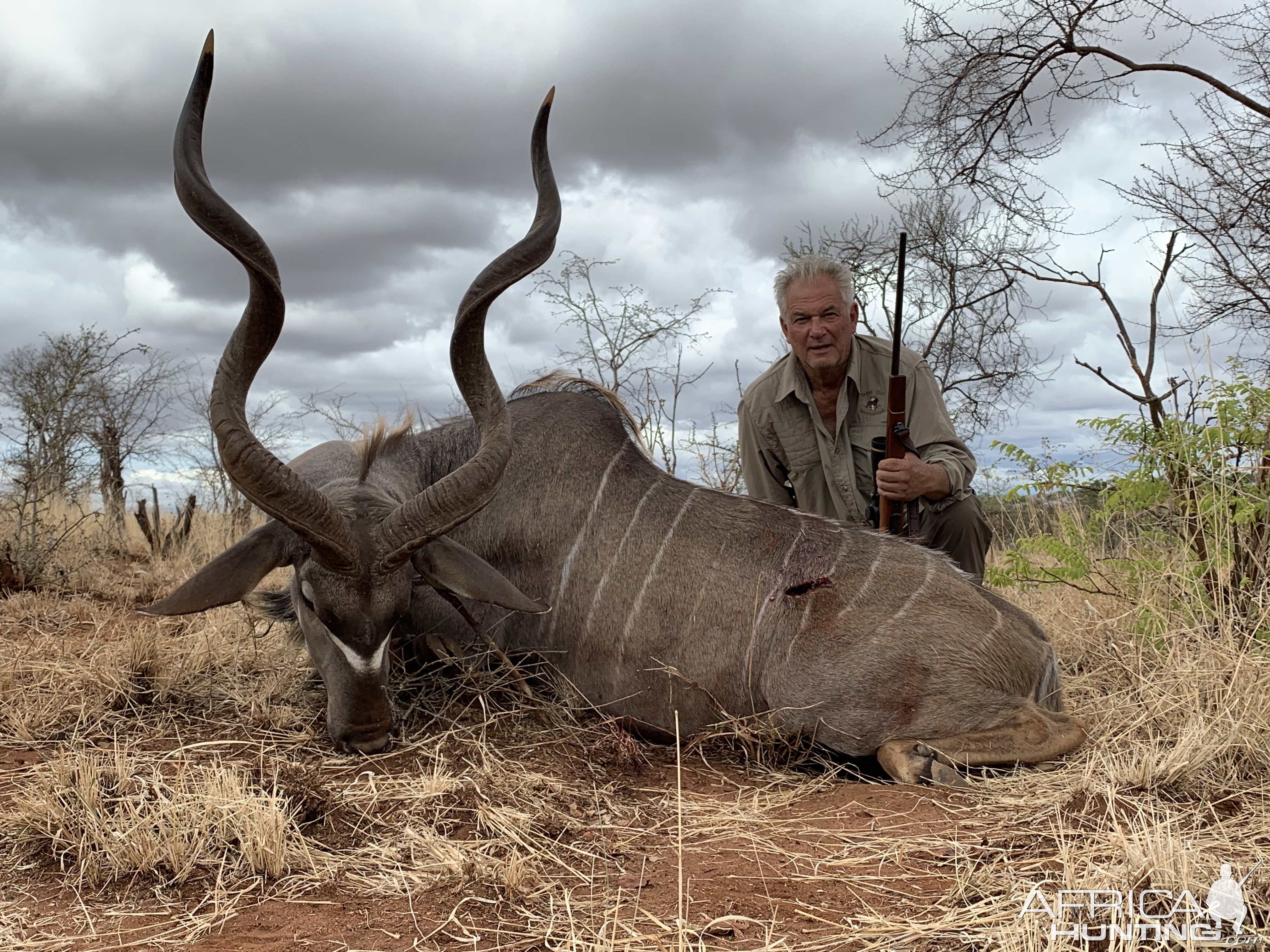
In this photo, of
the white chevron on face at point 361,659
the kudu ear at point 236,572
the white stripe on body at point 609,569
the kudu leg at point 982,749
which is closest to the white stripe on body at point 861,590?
the kudu leg at point 982,749

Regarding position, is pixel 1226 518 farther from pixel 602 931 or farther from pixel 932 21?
pixel 932 21

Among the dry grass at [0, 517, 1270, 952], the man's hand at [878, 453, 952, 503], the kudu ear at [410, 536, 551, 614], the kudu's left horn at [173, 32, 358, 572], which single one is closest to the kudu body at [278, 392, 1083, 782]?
the dry grass at [0, 517, 1270, 952]

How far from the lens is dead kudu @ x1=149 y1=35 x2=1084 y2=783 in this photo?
332 centimetres

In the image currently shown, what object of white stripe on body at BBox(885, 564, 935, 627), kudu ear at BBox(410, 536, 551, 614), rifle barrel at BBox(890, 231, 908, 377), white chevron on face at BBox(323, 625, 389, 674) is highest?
rifle barrel at BBox(890, 231, 908, 377)

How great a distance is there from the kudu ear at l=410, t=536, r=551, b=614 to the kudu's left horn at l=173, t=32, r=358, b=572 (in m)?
0.29

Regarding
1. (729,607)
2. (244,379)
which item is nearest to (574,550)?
(729,607)

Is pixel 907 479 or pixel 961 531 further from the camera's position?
pixel 961 531

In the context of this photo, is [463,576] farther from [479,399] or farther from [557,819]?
[557,819]

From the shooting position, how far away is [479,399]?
374 cm

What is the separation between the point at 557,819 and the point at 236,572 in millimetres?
1485

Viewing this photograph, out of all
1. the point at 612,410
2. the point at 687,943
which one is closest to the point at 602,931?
the point at 687,943

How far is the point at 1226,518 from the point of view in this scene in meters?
4.39

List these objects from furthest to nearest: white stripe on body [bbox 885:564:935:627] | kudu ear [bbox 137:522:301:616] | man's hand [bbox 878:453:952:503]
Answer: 1. man's hand [bbox 878:453:952:503]
2. white stripe on body [bbox 885:564:935:627]
3. kudu ear [bbox 137:522:301:616]

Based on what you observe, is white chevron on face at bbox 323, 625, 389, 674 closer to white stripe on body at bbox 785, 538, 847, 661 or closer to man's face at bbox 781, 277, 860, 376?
white stripe on body at bbox 785, 538, 847, 661
